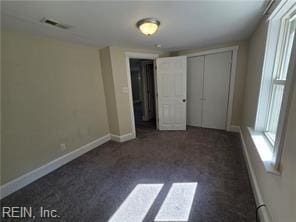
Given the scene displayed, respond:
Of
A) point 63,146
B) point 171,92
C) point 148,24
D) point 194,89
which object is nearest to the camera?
point 148,24

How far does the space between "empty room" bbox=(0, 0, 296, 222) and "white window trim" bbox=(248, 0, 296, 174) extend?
0.01m

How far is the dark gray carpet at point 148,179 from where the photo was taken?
62.4 inches

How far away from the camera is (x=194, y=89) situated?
13.2 ft

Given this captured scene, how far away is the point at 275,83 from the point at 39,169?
3.52 m

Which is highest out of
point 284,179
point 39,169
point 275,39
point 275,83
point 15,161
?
point 275,39

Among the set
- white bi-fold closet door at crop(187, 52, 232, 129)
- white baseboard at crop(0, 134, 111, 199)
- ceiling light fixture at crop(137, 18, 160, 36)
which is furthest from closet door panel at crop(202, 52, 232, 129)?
white baseboard at crop(0, 134, 111, 199)

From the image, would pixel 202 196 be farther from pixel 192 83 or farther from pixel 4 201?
pixel 192 83

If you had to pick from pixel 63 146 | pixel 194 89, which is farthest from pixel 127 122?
pixel 194 89

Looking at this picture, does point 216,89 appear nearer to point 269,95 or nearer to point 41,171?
point 269,95

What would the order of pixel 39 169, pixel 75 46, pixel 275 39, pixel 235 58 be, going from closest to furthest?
pixel 275 39, pixel 39 169, pixel 75 46, pixel 235 58

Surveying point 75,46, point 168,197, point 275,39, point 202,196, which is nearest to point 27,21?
point 75,46

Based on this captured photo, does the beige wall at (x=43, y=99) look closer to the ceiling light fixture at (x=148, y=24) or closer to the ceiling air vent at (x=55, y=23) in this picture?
the ceiling air vent at (x=55, y=23)

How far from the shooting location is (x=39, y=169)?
2264 mm

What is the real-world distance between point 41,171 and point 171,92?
3240 millimetres
